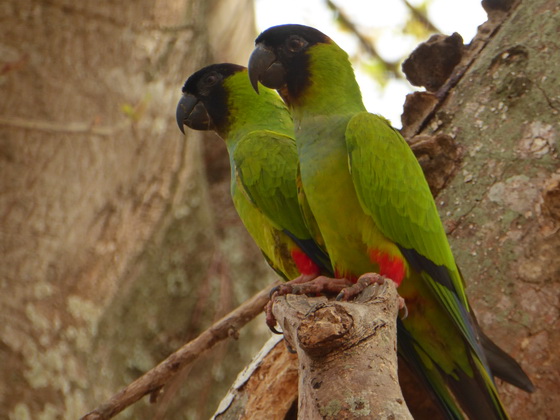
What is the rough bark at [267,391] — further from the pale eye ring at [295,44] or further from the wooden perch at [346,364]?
the pale eye ring at [295,44]

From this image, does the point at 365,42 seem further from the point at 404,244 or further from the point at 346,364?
the point at 346,364

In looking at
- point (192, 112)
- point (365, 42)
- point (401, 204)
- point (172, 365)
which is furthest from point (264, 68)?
point (365, 42)

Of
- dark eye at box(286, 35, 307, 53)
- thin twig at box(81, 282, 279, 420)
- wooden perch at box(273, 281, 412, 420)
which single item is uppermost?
dark eye at box(286, 35, 307, 53)

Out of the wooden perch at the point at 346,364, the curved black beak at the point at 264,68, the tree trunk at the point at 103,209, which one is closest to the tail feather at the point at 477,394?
the wooden perch at the point at 346,364

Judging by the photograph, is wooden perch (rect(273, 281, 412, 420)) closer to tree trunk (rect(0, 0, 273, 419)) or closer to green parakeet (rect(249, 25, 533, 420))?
green parakeet (rect(249, 25, 533, 420))

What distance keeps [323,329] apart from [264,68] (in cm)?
187

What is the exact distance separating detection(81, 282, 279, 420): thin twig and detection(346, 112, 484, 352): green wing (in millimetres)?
655

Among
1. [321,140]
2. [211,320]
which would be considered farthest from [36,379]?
[321,140]

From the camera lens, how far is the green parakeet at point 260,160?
11.0ft

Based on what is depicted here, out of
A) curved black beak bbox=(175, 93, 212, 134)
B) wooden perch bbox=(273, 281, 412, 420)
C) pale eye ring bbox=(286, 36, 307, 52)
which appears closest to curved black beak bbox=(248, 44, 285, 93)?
pale eye ring bbox=(286, 36, 307, 52)

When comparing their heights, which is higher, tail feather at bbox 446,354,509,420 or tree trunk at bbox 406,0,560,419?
tree trunk at bbox 406,0,560,419

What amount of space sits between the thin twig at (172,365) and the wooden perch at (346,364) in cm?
127

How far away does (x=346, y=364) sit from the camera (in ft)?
5.80

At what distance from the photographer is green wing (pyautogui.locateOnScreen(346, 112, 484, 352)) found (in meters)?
2.88
